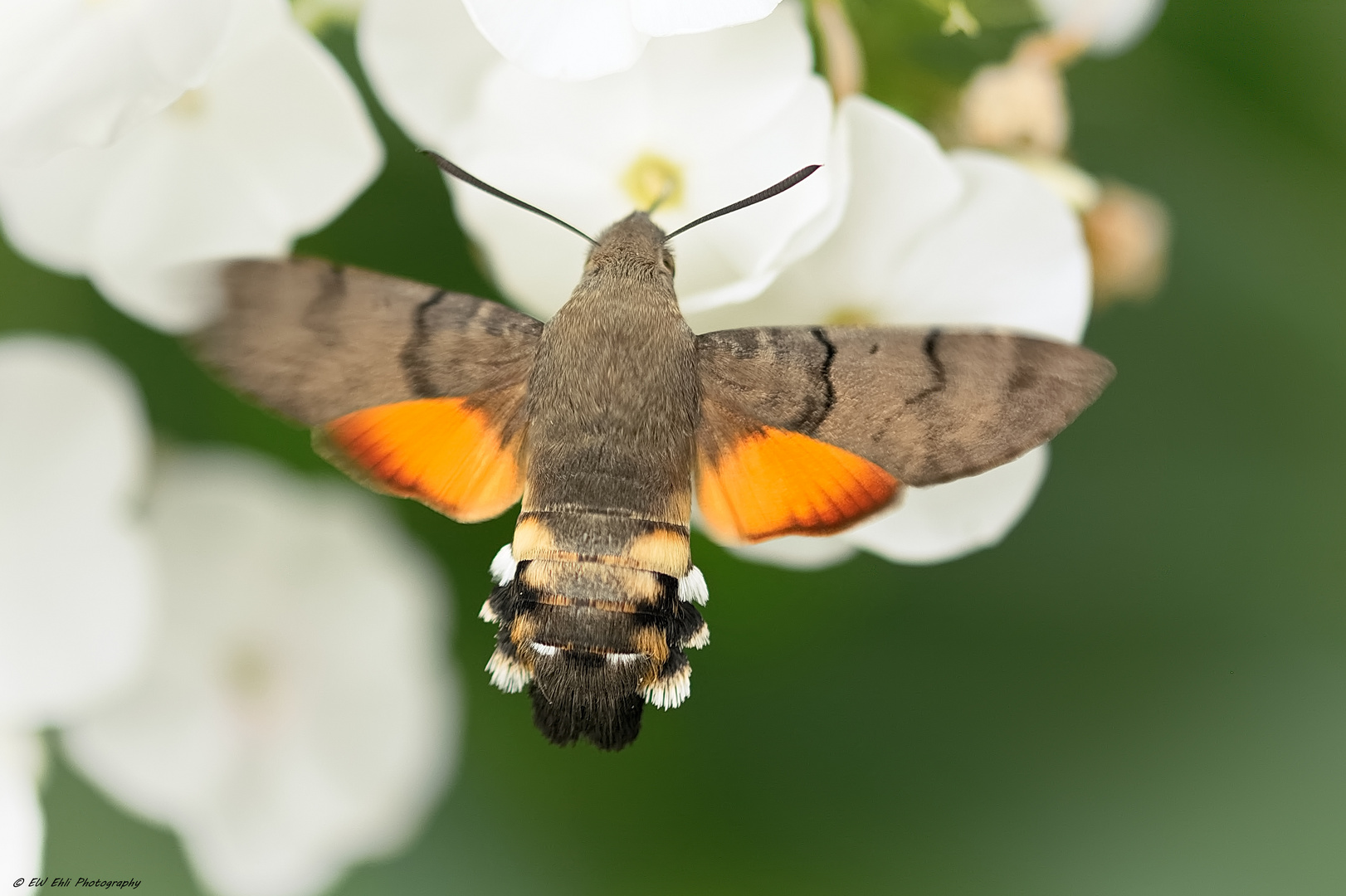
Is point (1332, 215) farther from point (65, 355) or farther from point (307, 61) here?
point (65, 355)

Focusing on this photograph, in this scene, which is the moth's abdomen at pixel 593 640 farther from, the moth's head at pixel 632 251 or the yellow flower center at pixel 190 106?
the yellow flower center at pixel 190 106

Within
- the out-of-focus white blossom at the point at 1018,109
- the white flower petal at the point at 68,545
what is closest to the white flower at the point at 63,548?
the white flower petal at the point at 68,545

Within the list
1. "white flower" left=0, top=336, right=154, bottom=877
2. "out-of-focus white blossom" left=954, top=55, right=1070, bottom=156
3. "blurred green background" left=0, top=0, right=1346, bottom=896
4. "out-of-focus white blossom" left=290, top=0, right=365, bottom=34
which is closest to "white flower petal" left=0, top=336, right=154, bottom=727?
"white flower" left=0, top=336, right=154, bottom=877

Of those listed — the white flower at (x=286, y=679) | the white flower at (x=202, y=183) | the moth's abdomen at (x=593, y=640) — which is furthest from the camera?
the white flower at (x=286, y=679)

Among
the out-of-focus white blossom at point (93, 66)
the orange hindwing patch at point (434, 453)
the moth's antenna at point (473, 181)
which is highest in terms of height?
the out-of-focus white blossom at point (93, 66)

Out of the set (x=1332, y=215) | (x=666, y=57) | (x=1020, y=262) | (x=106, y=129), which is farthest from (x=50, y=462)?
(x=1332, y=215)

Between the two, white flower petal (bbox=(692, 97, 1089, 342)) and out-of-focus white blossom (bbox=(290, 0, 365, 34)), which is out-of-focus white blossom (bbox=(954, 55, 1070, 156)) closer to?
white flower petal (bbox=(692, 97, 1089, 342))
